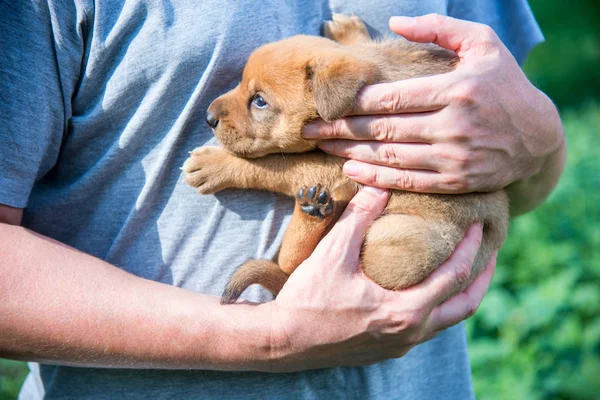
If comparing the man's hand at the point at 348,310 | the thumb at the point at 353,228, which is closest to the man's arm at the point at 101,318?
the man's hand at the point at 348,310

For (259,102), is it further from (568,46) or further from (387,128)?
(568,46)

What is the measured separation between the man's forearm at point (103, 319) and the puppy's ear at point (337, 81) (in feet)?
2.69

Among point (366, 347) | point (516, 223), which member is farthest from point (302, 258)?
point (516, 223)

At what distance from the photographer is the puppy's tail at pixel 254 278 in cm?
215

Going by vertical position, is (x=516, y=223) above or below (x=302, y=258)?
below

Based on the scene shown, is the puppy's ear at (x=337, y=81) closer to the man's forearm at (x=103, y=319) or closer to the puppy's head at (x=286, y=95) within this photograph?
the puppy's head at (x=286, y=95)

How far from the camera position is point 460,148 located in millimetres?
2281

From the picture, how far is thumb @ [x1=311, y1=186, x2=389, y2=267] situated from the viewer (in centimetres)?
226

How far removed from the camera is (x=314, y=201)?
244cm

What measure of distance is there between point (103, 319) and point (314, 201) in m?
0.92

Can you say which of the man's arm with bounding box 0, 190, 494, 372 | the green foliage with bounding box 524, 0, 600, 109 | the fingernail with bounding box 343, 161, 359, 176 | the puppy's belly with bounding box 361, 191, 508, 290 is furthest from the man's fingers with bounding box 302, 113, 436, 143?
the green foliage with bounding box 524, 0, 600, 109

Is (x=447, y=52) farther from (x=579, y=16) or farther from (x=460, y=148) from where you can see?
(x=579, y=16)

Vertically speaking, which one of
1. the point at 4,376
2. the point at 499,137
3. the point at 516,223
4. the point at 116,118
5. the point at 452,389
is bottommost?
the point at 516,223

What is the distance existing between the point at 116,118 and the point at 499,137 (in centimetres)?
144
